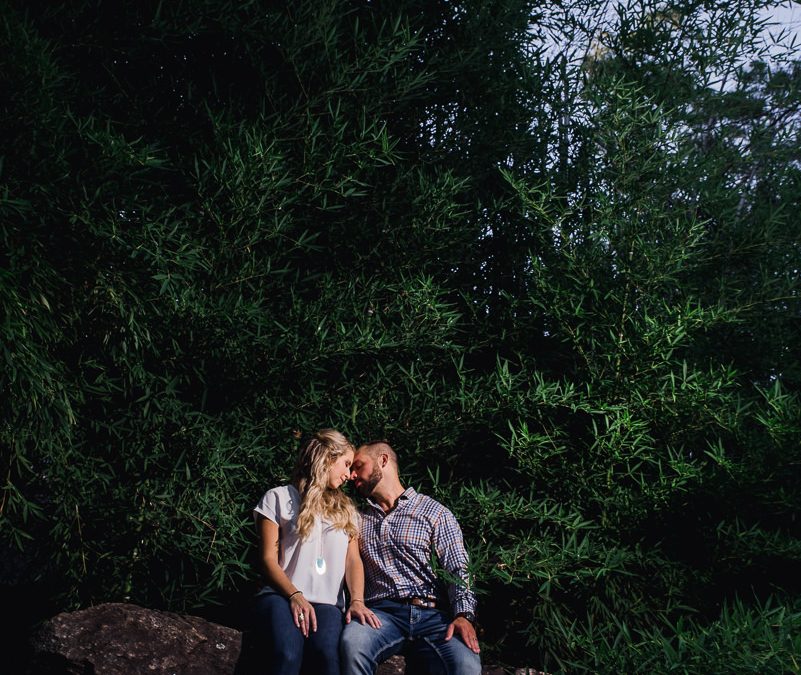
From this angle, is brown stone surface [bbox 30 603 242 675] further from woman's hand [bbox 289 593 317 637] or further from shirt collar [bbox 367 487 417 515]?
shirt collar [bbox 367 487 417 515]

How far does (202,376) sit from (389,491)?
1090mm

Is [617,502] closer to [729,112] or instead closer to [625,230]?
[625,230]

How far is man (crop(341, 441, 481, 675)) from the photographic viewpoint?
339cm

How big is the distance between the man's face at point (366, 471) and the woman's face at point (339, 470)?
0.15 meters

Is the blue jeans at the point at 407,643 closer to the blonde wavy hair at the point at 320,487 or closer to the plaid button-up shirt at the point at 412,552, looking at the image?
the plaid button-up shirt at the point at 412,552

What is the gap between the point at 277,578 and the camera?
11.2 feet

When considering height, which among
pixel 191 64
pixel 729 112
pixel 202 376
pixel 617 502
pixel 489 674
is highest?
pixel 729 112

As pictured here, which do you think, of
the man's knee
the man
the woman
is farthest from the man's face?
the man's knee

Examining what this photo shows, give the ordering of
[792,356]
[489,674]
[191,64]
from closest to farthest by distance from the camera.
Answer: [489,674]
[191,64]
[792,356]

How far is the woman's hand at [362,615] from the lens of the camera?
3463 millimetres

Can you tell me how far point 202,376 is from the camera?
4121mm

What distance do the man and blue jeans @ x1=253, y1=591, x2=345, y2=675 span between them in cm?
6

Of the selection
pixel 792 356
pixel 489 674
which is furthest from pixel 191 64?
pixel 792 356

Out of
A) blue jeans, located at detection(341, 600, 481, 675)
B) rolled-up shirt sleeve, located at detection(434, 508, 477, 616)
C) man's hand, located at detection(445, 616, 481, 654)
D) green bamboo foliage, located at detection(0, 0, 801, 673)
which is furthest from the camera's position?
green bamboo foliage, located at detection(0, 0, 801, 673)
